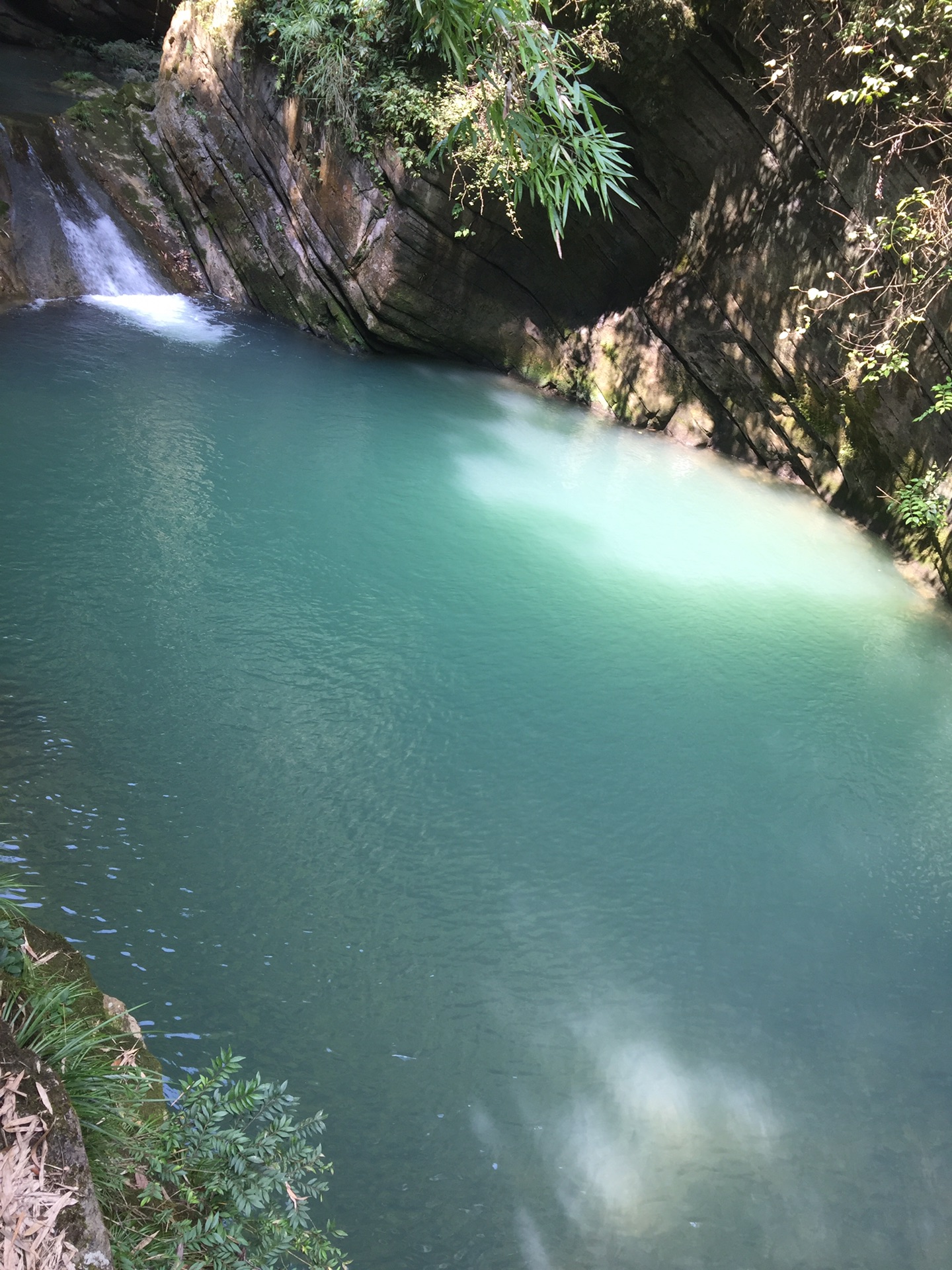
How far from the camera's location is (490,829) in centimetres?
397

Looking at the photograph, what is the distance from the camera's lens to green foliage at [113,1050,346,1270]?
1628 mm

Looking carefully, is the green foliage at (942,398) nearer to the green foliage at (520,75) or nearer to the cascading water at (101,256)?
the green foliage at (520,75)

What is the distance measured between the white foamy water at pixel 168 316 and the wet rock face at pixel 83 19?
27.6ft

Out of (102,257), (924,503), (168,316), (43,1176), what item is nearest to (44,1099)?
(43,1176)

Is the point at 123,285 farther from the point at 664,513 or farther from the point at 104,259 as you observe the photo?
the point at 664,513

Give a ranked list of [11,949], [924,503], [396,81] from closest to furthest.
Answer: [11,949]
[924,503]
[396,81]

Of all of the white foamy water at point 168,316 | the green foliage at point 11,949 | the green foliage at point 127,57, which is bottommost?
the green foliage at point 11,949

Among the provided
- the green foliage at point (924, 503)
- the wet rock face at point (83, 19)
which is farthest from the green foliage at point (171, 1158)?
the wet rock face at point (83, 19)

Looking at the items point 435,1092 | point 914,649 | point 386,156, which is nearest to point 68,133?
point 386,156

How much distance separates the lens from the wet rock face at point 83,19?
14477 millimetres

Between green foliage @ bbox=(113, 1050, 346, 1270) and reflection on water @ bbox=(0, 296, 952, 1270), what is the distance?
0.80 meters

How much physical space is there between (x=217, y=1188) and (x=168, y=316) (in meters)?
8.62

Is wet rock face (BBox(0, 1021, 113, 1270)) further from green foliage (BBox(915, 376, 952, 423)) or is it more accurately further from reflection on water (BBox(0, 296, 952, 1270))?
green foliage (BBox(915, 376, 952, 423))

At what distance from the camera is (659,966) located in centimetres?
354
